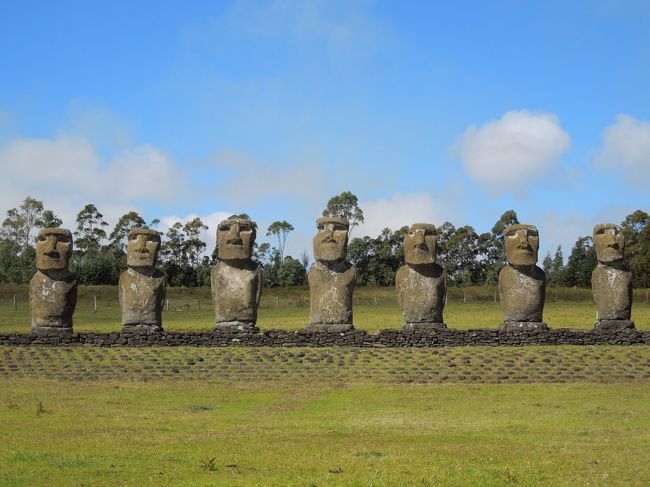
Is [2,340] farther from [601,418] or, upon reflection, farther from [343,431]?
[601,418]

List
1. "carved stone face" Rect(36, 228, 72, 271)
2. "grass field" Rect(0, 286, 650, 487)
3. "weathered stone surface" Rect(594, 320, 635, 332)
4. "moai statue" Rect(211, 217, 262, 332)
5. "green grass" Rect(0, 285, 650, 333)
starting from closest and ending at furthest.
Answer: "grass field" Rect(0, 286, 650, 487) < "moai statue" Rect(211, 217, 262, 332) < "weathered stone surface" Rect(594, 320, 635, 332) < "carved stone face" Rect(36, 228, 72, 271) < "green grass" Rect(0, 285, 650, 333)

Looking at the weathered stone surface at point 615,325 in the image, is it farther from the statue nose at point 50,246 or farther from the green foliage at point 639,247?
the green foliage at point 639,247

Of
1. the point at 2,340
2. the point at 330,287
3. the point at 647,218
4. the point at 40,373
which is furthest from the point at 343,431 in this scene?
the point at 647,218

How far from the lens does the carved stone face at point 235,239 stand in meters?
28.9

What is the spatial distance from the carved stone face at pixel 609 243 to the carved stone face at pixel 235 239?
425 inches

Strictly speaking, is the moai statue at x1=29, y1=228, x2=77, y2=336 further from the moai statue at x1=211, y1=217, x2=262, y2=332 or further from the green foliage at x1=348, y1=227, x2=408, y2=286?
the green foliage at x1=348, y1=227, x2=408, y2=286

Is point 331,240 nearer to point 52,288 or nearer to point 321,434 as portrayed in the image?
point 52,288

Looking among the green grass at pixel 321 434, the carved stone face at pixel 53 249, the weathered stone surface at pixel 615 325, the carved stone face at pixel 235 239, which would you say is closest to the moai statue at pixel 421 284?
the carved stone face at pixel 235 239

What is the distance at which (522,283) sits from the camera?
28891mm

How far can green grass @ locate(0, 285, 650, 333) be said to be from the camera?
3812cm

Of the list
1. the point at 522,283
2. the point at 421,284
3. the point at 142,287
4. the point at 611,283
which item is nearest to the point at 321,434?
the point at 421,284

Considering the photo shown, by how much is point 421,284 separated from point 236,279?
18.3ft

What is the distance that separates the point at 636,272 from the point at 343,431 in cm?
5545

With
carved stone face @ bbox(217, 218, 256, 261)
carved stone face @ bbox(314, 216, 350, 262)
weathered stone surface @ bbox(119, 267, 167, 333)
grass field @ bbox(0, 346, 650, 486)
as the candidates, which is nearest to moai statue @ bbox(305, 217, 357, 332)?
carved stone face @ bbox(314, 216, 350, 262)
